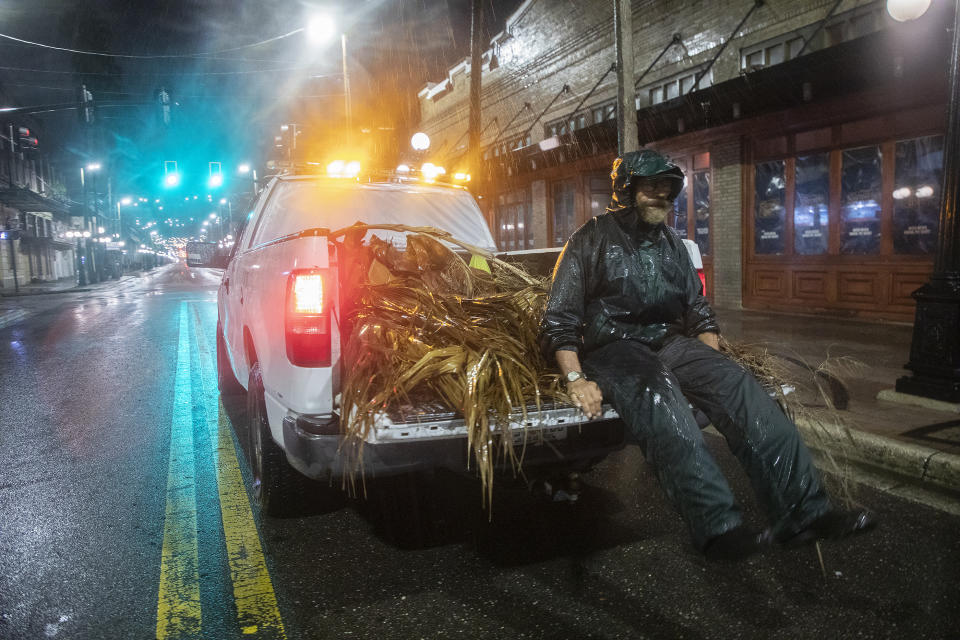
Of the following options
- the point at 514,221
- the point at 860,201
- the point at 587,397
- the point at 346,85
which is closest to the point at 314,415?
the point at 587,397

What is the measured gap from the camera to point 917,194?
1005cm

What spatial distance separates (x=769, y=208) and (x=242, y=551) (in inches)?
479

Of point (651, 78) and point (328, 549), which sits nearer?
point (328, 549)

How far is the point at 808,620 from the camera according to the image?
2.54m

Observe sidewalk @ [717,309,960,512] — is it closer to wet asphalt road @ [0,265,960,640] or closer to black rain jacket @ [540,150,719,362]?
wet asphalt road @ [0,265,960,640]

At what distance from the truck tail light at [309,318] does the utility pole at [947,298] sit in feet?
17.7

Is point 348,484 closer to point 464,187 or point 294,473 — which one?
point 294,473

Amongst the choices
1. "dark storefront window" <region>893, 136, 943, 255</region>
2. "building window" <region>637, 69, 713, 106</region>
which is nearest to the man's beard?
"dark storefront window" <region>893, 136, 943, 255</region>

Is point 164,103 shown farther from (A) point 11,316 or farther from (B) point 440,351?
(B) point 440,351

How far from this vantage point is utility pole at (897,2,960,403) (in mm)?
5500

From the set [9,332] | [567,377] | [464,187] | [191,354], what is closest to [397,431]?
[567,377]

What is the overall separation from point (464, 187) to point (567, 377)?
337cm

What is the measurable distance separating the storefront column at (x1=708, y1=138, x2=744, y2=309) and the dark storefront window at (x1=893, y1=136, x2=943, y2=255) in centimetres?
313

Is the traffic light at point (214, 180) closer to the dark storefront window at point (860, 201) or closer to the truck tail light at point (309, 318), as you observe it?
the dark storefront window at point (860, 201)
